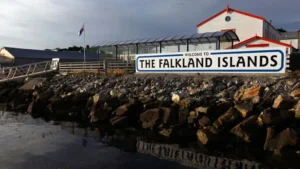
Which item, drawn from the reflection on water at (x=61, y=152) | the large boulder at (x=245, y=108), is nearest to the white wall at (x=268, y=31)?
the large boulder at (x=245, y=108)

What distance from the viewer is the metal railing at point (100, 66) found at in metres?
22.0

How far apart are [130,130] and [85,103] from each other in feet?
20.0

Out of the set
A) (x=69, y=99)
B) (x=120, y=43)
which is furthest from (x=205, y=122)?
(x=120, y=43)

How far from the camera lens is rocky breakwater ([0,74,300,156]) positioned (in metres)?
9.48

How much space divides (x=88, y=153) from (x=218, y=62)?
949 cm

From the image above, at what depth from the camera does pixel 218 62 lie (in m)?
15.5

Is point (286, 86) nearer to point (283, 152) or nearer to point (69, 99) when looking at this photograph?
point (283, 152)

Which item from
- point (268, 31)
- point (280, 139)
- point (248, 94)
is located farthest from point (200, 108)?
point (268, 31)

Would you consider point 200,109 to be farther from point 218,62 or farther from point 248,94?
point 218,62

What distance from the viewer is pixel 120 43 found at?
87.0 feet

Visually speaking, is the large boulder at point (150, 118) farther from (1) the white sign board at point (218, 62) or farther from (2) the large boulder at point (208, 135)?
(1) the white sign board at point (218, 62)

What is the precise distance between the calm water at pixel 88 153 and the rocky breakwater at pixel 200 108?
4.05 feet

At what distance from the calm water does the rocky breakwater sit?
1235 mm

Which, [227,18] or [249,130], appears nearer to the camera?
[249,130]
